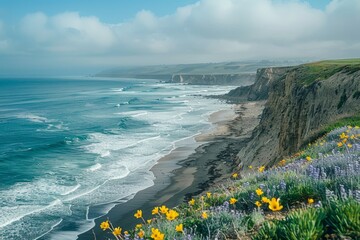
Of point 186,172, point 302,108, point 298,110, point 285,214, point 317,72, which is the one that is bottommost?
point 186,172

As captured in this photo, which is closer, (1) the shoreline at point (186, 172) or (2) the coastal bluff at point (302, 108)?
(2) the coastal bluff at point (302, 108)

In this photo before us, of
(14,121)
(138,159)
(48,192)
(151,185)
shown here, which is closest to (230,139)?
(138,159)

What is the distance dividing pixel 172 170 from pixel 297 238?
3118 cm

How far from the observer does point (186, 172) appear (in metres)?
33.8

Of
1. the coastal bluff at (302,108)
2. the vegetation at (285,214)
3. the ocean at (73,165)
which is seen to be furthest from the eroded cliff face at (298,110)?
the vegetation at (285,214)

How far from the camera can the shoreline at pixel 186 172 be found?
77.9ft

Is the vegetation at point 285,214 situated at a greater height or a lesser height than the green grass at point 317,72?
lesser

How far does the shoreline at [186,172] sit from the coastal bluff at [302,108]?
3.40 meters

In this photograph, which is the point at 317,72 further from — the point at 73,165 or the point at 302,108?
the point at 73,165

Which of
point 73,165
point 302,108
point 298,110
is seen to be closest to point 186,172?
point 73,165

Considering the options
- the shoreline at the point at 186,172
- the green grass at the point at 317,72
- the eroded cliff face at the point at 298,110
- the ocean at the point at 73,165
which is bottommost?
the shoreline at the point at 186,172

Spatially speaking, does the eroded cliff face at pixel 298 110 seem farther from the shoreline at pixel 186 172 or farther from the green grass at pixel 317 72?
the shoreline at pixel 186 172

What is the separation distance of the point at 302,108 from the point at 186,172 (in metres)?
12.4

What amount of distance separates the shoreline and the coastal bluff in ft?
11.2
